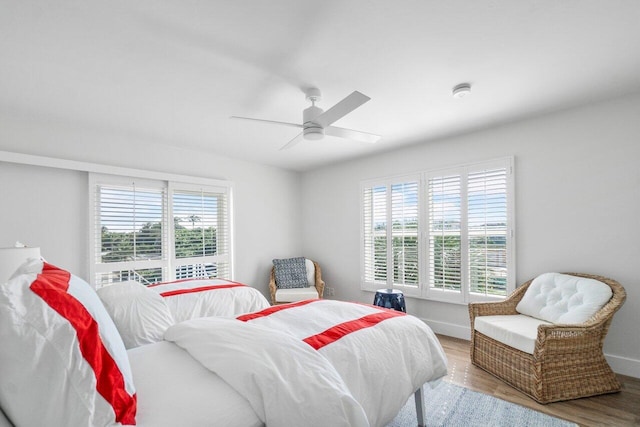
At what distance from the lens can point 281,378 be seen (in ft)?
3.71

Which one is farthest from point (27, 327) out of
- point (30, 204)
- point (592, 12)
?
point (30, 204)

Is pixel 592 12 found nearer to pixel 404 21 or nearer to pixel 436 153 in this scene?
pixel 404 21

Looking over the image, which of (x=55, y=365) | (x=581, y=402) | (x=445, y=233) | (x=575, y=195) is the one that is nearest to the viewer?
(x=55, y=365)

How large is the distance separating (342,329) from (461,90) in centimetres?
205

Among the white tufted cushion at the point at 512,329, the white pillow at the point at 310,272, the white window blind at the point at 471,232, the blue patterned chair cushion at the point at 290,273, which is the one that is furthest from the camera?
the white pillow at the point at 310,272

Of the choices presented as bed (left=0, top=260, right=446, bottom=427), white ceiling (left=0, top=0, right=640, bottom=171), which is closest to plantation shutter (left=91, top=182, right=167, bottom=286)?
white ceiling (left=0, top=0, right=640, bottom=171)

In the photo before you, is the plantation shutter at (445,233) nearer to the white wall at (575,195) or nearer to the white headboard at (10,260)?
the white wall at (575,195)

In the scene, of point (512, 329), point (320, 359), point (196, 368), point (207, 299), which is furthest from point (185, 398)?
point (512, 329)

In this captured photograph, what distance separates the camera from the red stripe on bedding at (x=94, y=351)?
0.90 m

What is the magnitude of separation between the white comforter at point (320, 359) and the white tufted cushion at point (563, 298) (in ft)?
4.77

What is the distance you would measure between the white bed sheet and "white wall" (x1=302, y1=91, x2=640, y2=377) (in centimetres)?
320

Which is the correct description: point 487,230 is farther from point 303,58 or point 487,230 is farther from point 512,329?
point 303,58

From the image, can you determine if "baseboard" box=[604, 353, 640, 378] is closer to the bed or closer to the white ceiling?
the bed

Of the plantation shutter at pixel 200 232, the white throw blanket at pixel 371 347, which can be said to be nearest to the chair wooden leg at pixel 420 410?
the white throw blanket at pixel 371 347
